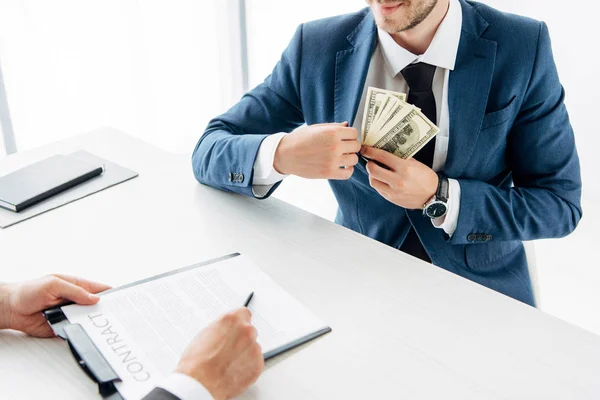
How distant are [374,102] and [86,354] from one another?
741 millimetres

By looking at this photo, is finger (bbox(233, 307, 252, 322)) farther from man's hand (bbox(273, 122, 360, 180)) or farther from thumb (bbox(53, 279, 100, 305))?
man's hand (bbox(273, 122, 360, 180))

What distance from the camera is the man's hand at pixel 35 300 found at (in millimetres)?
942

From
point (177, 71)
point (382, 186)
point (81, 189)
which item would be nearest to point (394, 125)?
point (382, 186)

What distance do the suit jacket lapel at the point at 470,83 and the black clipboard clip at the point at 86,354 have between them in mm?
846

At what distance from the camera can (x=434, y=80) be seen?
1288 millimetres

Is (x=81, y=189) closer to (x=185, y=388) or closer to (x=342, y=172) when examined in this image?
(x=342, y=172)

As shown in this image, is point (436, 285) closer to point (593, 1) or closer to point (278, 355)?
point (278, 355)

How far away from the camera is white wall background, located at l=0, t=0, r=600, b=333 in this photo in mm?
2268

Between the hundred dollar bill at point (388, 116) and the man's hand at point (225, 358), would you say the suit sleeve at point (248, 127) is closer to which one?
Answer: the hundred dollar bill at point (388, 116)

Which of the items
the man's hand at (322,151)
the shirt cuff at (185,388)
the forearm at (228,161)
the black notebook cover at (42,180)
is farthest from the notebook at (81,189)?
the shirt cuff at (185,388)

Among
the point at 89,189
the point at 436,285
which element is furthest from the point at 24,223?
the point at 436,285

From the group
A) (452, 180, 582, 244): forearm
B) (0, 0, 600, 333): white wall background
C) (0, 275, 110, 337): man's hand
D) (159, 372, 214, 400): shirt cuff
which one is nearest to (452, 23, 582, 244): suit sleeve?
(452, 180, 582, 244): forearm

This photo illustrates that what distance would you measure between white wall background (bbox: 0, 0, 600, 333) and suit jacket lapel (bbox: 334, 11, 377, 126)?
1.38m

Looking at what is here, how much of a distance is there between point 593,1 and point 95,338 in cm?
261
